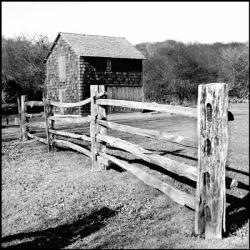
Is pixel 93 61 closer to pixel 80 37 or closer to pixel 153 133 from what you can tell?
pixel 80 37

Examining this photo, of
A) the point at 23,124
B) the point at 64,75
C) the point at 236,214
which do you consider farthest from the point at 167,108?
the point at 64,75

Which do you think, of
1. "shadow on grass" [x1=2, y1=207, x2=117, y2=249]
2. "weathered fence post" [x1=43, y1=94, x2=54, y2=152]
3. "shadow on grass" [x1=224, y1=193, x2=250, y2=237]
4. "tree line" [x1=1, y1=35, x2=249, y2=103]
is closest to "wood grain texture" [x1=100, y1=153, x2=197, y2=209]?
"shadow on grass" [x1=224, y1=193, x2=250, y2=237]

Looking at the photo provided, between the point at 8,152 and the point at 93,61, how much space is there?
15422mm

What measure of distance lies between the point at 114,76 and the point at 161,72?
12.6 m

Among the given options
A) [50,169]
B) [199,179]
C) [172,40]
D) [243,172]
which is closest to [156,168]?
[243,172]

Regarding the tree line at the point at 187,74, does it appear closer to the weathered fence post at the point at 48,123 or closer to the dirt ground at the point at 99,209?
the weathered fence post at the point at 48,123

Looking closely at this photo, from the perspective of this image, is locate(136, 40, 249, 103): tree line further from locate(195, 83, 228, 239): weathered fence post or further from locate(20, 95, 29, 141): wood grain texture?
locate(195, 83, 228, 239): weathered fence post

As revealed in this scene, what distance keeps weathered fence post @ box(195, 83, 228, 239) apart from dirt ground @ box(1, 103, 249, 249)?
0.86ft

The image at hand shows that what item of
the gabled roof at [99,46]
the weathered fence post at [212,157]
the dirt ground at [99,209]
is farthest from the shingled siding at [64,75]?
the weathered fence post at [212,157]

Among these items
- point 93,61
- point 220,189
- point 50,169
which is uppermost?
point 93,61

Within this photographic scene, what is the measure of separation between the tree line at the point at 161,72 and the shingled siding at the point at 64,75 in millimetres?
3710

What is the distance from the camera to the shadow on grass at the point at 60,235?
3.94 meters

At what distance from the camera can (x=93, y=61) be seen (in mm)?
23656

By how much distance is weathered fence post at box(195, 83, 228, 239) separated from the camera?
11.9 ft
